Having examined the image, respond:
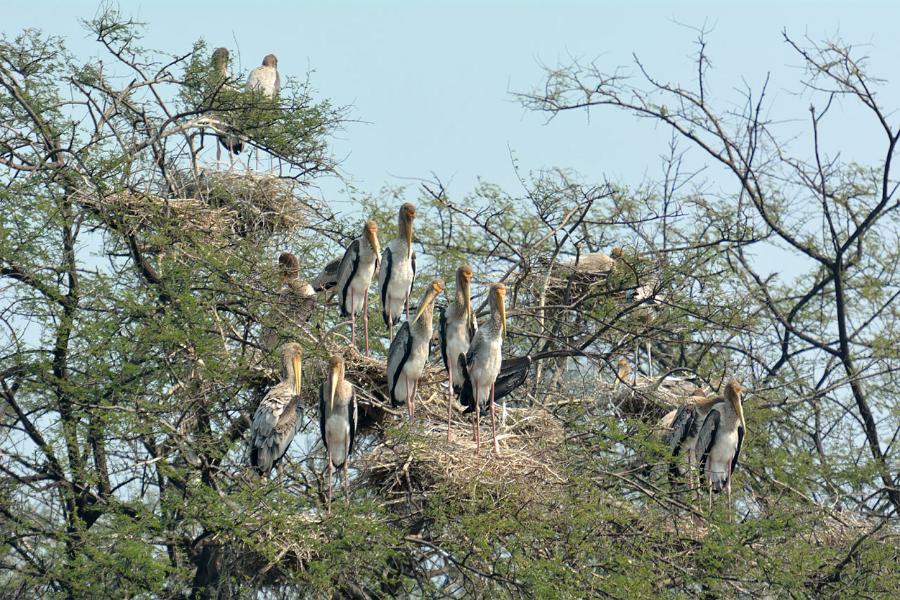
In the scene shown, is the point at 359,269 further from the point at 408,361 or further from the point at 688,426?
the point at 688,426

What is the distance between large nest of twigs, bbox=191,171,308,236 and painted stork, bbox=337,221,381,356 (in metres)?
0.74

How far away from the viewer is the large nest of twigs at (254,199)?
1126 cm

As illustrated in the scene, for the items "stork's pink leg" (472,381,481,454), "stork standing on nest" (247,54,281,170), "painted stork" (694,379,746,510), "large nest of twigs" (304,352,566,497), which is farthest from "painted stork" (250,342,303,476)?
"stork standing on nest" (247,54,281,170)

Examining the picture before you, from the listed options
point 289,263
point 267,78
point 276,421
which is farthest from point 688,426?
point 267,78

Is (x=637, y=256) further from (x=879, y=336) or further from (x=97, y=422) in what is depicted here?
(x=97, y=422)

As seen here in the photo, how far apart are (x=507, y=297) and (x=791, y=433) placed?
2441 mm

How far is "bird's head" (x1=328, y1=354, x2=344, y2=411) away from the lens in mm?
9224

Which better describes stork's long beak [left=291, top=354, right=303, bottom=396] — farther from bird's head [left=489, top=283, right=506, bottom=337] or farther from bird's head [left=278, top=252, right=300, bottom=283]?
bird's head [left=489, top=283, right=506, bottom=337]

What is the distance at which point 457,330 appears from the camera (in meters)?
10.0

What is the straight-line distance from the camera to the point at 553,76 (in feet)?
39.8

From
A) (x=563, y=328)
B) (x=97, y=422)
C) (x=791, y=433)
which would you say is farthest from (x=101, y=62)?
(x=791, y=433)

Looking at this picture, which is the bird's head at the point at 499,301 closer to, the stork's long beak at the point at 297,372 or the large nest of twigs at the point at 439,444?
the large nest of twigs at the point at 439,444

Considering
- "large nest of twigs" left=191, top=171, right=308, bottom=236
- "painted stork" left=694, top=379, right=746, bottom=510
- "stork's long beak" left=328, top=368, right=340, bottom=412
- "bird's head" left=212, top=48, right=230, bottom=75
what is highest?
"bird's head" left=212, top=48, right=230, bottom=75

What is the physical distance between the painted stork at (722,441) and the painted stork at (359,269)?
102 inches
